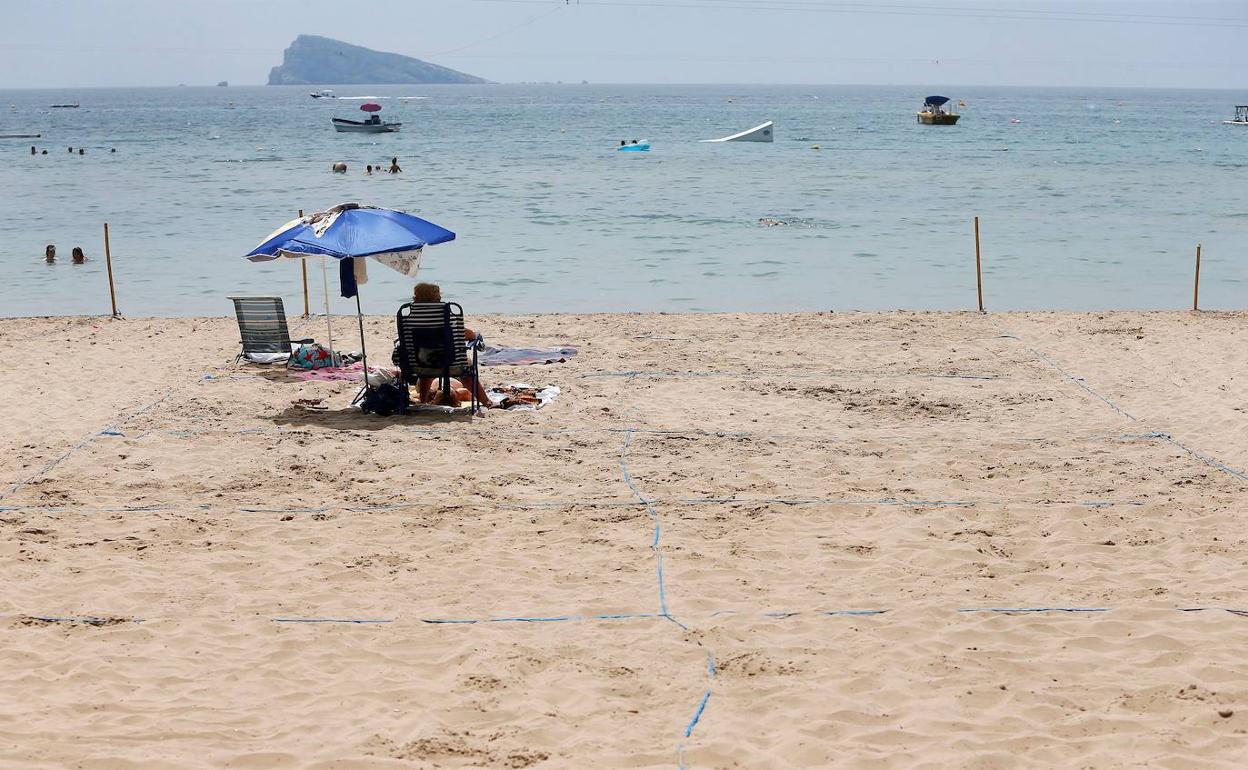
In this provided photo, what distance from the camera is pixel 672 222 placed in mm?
27656

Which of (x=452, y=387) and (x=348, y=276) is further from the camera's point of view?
(x=348, y=276)

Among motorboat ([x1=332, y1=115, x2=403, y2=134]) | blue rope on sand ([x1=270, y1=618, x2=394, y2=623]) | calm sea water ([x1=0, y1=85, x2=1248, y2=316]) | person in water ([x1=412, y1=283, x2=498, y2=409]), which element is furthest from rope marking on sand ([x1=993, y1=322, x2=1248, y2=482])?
motorboat ([x1=332, y1=115, x2=403, y2=134])

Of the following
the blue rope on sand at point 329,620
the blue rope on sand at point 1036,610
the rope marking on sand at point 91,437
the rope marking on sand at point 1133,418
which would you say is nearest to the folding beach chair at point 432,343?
the rope marking on sand at point 91,437

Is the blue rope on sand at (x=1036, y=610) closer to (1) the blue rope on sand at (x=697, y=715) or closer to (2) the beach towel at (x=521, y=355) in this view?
(1) the blue rope on sand at (x=697, y=715)

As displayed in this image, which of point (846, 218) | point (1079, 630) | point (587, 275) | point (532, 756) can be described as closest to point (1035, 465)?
point (1079, 630)

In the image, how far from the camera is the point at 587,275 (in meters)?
20.2

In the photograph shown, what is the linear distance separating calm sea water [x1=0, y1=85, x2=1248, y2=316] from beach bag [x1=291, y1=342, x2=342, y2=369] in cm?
552

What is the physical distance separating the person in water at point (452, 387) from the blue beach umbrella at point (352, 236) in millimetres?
336

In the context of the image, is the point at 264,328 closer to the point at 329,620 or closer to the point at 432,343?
the point at 432,343

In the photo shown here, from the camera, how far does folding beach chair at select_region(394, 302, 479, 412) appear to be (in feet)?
31.5

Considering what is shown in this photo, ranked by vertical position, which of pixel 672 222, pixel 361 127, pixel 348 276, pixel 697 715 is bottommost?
pixel 697 715

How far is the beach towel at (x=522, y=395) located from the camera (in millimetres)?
10055

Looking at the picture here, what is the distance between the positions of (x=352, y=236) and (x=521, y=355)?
273cm

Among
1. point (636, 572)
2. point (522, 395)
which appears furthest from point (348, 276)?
point (636, 572)
